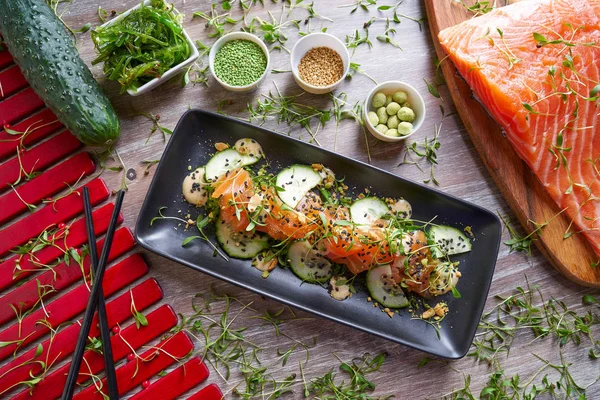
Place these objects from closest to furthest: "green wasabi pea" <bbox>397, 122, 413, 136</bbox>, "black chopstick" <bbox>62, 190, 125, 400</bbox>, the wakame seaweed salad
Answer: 1. "black chopstick" <bbox>62, 190, 125, 400</bbox>
2. the wakame seaweed salad
3. "green wasabi pea" <bbox>397, 122, 413, 136</bbox>

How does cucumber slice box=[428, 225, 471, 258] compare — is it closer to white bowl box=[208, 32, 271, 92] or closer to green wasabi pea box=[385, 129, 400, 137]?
green wasabi pea box=[385, 129, 400, 137]

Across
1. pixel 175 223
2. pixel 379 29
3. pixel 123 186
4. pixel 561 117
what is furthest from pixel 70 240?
pixel 561 117

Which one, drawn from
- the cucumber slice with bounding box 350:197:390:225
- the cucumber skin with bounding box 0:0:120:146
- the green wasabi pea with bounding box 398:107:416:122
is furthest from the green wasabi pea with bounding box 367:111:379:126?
the cucumber skin with bounding box 0:0:120:146

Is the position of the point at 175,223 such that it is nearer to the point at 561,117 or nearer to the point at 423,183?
the point at 423,183

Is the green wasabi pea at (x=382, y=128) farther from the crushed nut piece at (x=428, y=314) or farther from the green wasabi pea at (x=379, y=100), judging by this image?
the crushed nut piece at (x=428, y=314)

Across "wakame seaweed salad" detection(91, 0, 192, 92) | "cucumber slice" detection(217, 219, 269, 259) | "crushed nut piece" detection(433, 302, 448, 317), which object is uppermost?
"wakame seaweed salad" detection(91, 0, 192, 92)
